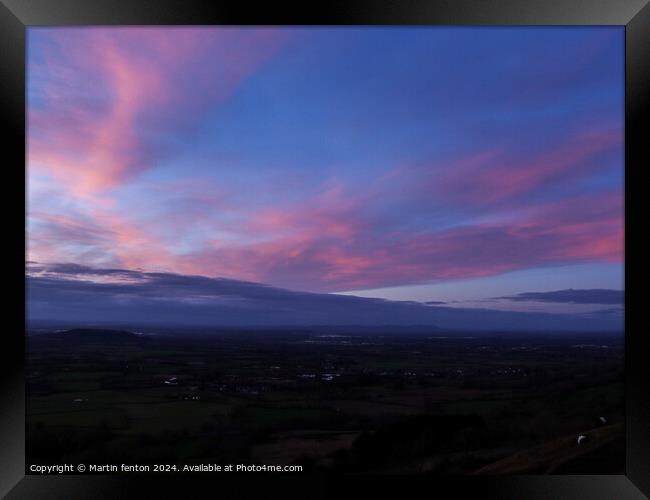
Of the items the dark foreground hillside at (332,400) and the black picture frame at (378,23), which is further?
the dark foreground hillside at (332,400)

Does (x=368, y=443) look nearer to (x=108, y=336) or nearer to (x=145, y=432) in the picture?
(x=145, y=432)

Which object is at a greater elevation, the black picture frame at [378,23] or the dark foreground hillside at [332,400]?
the black picture frame at [378,23]

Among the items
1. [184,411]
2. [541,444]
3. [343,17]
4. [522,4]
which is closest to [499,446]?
[541,444]

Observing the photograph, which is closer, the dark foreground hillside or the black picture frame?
the black picture frame

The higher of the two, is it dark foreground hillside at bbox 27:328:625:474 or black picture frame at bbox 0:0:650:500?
black picture frame at bbox 0:0:650:500
